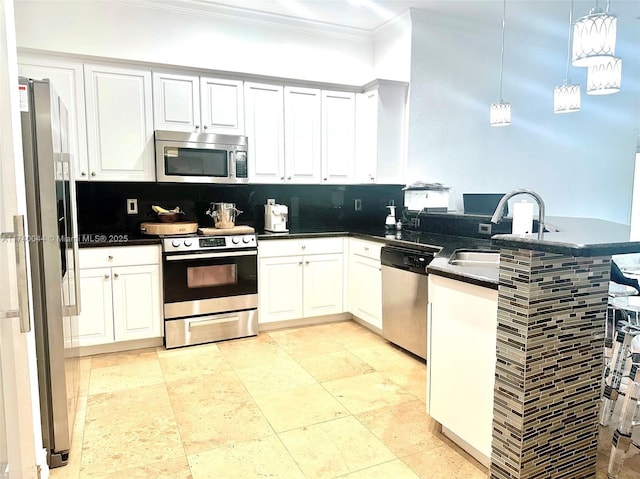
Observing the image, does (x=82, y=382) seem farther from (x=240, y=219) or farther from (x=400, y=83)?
(x=400, y=83)

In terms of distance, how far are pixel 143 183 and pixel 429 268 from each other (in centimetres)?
278

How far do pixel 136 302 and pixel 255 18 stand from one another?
277cm

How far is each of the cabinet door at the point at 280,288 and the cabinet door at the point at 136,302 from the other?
866mm

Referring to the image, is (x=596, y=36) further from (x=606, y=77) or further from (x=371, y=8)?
(x=371, y=8)

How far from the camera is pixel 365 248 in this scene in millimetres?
3863

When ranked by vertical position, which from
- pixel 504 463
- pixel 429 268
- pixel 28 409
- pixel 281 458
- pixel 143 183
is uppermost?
pixel 143 183

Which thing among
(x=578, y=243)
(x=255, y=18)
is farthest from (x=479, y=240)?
(x=255, y=18)

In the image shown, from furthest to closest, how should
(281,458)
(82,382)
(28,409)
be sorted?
1. (82,382)
2. (281,458)
3. (28,409)

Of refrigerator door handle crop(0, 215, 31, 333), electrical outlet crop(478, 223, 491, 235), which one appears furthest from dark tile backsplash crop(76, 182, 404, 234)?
refrigerator door handle crop(0, 215, 31, 333)

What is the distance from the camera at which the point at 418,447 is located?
217 centimetres

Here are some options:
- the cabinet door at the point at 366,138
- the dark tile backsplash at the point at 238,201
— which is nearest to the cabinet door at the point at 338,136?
the cabinet door at the point at 366,138

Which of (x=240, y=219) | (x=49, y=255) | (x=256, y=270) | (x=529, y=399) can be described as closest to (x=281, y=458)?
(x=529, y=399)

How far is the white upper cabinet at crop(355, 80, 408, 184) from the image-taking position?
164 inches

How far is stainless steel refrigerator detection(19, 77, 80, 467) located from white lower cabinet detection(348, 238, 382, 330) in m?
2.31
